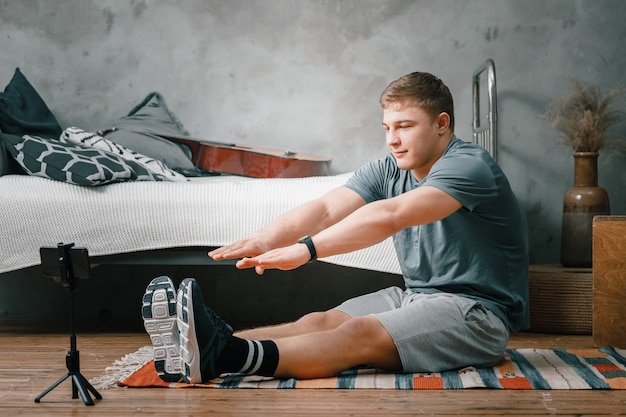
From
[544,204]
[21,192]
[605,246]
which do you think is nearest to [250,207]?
[21,192]

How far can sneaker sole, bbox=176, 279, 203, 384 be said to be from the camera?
1.79 metres

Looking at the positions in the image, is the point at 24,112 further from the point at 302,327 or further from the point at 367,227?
the point at 367,227

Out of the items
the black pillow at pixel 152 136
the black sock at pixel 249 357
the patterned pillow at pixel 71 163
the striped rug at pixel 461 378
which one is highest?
the black pillow at pixel 152 136

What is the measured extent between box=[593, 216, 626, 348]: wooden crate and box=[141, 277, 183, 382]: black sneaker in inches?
54.5

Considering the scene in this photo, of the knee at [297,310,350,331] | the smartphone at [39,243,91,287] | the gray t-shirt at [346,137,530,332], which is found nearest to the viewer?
the smartphone at [39,243,91,287]

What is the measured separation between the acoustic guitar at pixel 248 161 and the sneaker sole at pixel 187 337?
1.38 m

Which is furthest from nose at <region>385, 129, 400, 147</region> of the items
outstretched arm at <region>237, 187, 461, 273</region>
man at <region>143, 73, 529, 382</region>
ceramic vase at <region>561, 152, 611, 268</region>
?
ceramic vase at <region>561, 152, 611, 268</region>

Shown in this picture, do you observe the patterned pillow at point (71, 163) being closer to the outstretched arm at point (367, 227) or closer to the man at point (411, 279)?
the man at point (411, 279)

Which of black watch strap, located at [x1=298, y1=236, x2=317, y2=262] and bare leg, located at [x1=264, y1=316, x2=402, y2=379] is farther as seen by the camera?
bare leg, located at [x1=264, y1=316, x2=402, y2=379]

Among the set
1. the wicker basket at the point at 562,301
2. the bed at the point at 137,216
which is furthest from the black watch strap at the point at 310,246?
the wicker basket at the point at 562,301

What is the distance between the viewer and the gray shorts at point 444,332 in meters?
1.97

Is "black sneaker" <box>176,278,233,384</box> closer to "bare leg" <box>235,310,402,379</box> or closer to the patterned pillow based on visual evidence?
"bare leg" <box>235,310,402,379</box>

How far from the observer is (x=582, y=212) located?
299 cm

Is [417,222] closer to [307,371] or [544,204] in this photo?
[307,371]
